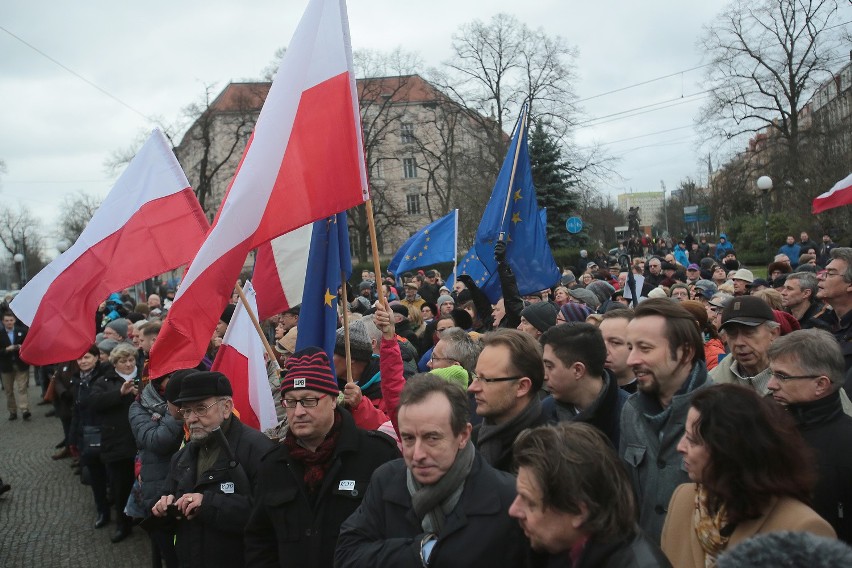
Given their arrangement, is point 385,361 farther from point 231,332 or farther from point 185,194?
point 185,194

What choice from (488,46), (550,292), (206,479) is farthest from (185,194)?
(488,46)

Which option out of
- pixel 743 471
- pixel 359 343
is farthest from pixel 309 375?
pixel 743 471

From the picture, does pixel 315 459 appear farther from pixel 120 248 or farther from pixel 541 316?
pixel 120 248

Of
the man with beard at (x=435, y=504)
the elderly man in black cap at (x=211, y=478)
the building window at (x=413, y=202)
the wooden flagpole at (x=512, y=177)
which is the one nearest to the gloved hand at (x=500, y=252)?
the wooden flagpole at (x=512, y=177)

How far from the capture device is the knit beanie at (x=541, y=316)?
5668mm

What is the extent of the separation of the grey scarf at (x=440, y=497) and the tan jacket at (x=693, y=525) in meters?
0.72

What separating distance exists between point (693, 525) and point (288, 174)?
9.54ft

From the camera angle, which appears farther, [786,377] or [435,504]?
[786,377]

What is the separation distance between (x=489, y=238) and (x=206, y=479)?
4119 mm

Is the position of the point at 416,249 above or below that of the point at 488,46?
below

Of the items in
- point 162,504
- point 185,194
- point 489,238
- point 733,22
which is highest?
point 733,22

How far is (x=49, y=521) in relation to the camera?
808cm

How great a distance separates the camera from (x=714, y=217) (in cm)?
4312

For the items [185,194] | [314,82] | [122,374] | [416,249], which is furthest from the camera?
[416,249]
